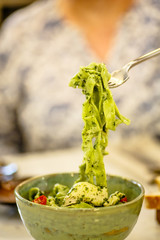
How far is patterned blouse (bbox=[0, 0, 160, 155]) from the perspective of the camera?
1.89m

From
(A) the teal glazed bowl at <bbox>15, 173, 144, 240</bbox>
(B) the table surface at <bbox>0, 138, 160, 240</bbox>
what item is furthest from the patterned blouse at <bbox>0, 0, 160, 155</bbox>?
(A) the teal glazed bowl at <bbox>15, 173, 144, 240</bbox>

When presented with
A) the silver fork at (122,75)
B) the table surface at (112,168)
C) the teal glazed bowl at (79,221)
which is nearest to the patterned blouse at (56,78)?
the table surface at (112,168)

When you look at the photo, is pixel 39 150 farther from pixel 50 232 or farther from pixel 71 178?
pixel 50 232

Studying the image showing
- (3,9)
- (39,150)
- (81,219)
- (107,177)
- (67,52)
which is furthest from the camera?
(3,9)

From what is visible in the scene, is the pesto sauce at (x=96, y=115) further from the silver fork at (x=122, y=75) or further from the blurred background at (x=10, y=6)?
the blurred background at (x=10, y=6)

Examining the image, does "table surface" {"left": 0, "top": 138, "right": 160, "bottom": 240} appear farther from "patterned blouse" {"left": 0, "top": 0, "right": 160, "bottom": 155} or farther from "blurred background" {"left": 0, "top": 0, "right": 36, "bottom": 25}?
"blurred background" {"left": 0, "top": 0, "right": 36, "bottom": 25}

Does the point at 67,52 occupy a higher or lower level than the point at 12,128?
higher

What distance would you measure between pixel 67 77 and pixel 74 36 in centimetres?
27

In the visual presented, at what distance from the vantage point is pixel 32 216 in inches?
23.7

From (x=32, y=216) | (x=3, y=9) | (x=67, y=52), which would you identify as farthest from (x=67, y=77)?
(x=3, y=9)

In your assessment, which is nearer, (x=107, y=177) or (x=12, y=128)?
(x=107, y=177)

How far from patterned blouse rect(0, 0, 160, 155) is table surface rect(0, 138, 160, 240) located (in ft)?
1.29

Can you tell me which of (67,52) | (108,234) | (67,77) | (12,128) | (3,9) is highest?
(3,9)

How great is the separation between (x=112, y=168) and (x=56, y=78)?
889 mm
